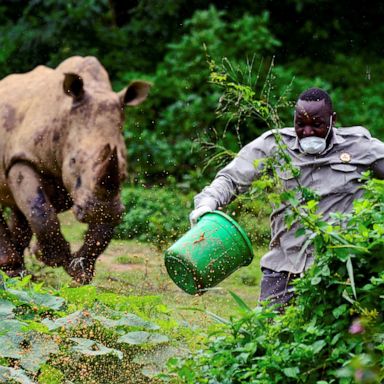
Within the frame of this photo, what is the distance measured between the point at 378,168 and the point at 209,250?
101 centimetres

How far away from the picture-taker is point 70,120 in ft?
33.3

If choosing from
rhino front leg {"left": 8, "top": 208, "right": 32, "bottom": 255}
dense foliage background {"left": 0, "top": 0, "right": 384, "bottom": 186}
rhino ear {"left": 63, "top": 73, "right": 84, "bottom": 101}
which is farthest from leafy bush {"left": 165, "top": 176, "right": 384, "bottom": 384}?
dense foliage background {"left": 0, "top": 0, "right": 384, "bottom": 186}

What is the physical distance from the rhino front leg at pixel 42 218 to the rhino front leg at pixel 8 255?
15.9 inches

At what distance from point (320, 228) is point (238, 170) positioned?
161 centimetres

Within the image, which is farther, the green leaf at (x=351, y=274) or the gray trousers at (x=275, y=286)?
the gray trousers at (x=275, y=286)

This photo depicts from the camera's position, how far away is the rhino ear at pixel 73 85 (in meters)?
10.0

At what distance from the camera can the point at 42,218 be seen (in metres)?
9.89

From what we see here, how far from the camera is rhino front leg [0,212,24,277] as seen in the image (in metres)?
10.3

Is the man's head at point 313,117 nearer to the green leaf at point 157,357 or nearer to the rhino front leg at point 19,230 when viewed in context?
the green leaf at point 157,357

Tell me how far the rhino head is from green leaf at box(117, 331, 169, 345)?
12.2 ft

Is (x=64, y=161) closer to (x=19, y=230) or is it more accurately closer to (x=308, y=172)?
(x=19, y=230)

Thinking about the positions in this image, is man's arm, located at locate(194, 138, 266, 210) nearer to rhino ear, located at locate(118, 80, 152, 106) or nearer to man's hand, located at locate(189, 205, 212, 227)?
man's hand, located at locate(189, 205, 212, 227)

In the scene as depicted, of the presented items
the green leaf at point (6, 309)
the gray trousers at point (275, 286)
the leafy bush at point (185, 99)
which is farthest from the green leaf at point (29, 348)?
the leafy bush at point (185, 99)


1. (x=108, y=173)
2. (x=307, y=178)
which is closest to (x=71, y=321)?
(x=307, y=178)
